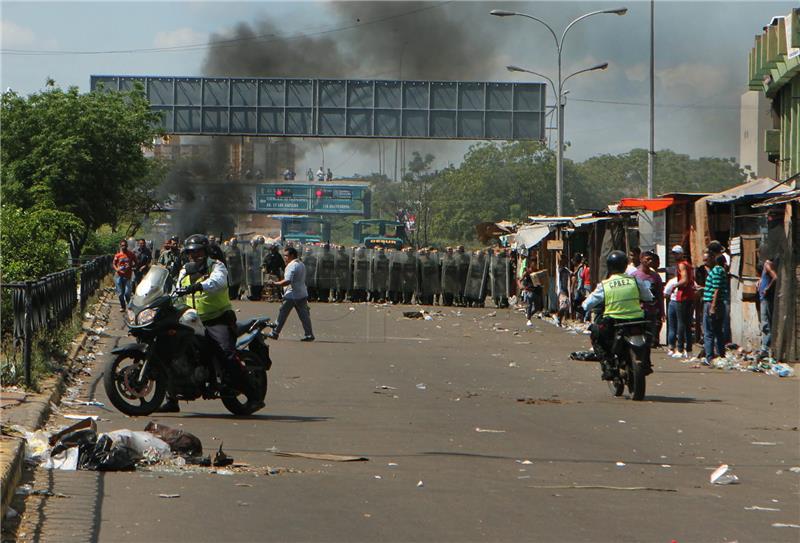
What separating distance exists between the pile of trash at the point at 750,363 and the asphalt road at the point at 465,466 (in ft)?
1.39

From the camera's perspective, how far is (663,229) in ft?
73.4

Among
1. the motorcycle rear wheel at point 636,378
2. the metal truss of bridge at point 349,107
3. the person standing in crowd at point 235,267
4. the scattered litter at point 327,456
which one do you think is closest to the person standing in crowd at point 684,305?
the motorcycle rear wheel at point 636,378

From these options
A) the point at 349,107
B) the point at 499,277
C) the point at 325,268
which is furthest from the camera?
the point at 349,107

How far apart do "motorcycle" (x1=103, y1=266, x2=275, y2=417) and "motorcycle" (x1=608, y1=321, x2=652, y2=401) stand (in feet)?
13.6

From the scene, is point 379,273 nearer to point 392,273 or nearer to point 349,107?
point 392,273

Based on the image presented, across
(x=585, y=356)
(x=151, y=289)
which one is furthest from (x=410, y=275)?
(x=151, y=289)

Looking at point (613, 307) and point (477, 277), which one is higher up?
point (477, 277)

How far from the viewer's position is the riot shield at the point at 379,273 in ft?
112

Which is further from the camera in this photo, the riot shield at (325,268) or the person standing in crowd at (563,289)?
the riot shield at (325,268)

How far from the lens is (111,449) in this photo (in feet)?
25.2

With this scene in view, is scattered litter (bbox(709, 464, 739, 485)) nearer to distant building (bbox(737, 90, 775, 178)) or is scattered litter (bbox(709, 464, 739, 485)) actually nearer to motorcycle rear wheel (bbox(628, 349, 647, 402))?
motorcycle rear wheel (bbox(628, 349, 647, 402))

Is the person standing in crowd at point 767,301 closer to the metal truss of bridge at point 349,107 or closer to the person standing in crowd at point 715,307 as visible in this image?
the person standing in crowd at point 715,307

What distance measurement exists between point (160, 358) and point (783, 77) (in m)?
23.1

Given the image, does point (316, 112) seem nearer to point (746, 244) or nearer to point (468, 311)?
point (468, 311)
